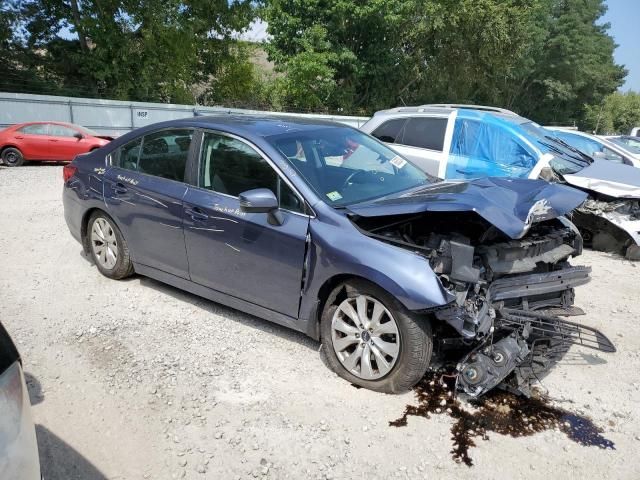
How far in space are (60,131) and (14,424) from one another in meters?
15.9

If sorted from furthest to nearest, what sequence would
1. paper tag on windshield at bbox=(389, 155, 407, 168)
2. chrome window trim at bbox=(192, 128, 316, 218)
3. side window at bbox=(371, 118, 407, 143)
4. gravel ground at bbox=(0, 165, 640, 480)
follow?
side window at bbox=(371, 118, 407, 143)
paper tag on windshield at bbox=(389, 155, 407, 168)
chrome window trim at bbox=(192, 128, 316, 218)
gravel ground at bbox=(0, 165, 640, 480)

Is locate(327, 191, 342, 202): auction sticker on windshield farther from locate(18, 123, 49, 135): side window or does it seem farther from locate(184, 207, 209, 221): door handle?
locate(18, 123, 49, 135): side window

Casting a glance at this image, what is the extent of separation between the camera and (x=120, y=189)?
4.73 meters

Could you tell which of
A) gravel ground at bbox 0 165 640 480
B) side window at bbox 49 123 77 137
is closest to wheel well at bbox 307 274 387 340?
Result: gravel ground at bbox 0 165 640 480

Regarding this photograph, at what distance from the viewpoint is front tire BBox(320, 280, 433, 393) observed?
10.3ft

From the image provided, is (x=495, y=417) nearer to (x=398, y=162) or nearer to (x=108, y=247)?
(x=398, y=162)

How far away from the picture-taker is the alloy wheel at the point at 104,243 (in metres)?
5.00

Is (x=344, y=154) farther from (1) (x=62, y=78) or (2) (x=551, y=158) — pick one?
(1) (x=62, y=78)

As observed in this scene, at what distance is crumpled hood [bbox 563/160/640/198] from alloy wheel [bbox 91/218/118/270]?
5608 mm

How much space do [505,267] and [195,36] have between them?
26.2m

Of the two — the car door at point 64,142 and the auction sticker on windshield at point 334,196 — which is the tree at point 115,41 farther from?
the auction sticker on windshield at point 334,196

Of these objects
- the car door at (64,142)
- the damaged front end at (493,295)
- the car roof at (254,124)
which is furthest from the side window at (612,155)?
the car door at (64,142)

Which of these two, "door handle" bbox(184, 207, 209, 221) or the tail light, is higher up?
"door handle" bbox(184, 207, 209, 221)

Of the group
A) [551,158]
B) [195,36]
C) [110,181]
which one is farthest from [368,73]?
[110,181]
